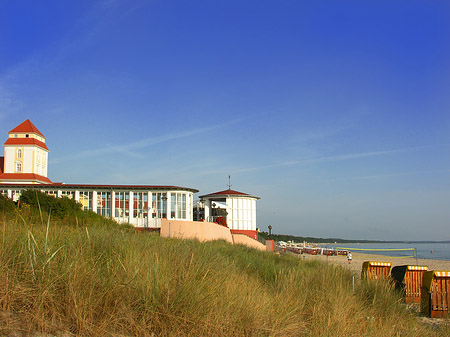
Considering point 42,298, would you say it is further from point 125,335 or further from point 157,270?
point 157,270

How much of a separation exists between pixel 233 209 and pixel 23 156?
27642mm

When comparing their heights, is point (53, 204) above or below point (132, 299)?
above

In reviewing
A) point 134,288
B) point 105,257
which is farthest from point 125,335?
point 105,257

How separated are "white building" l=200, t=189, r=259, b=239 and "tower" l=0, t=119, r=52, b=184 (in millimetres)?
22699

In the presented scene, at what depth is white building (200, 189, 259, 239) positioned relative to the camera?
37.6 m

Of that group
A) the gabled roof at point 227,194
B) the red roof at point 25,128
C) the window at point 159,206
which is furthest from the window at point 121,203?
the red roof at point 25,128

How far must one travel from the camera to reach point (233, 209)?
38344 mm

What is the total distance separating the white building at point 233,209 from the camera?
37.6 meters

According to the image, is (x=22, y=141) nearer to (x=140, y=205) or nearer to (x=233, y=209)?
(x=140, y=205)

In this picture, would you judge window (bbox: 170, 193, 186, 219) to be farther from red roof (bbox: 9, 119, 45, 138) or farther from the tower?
red roof (bbox: 9, 119, 45, 138)

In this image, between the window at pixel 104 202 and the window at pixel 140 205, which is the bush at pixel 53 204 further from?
the window at pixel 140 205

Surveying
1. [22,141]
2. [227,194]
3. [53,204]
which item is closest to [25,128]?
[22,141]

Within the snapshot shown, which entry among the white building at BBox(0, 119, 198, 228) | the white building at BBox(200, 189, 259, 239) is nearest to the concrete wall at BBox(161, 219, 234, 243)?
the white building at BBox(0, 119, 198, 228)

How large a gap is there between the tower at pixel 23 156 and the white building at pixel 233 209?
22.7 metres
